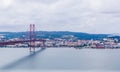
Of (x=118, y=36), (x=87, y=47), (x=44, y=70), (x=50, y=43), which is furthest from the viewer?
(x=118, y=36)

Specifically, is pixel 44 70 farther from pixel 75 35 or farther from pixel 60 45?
pixel 75 35

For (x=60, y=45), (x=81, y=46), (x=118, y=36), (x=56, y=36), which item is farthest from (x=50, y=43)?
(x=118, y=36)

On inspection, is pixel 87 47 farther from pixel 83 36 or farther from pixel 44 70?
pixel 44 70

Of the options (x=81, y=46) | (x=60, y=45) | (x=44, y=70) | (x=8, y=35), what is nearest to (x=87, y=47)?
(x=81, y=46)

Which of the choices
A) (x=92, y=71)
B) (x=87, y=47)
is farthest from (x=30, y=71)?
(x=87, y=47)

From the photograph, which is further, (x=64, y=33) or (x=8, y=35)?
(x=64, y=33)

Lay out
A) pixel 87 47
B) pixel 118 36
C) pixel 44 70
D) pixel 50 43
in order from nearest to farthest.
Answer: pixel 44 70 < pixel 87 47 < pixel 50 43 < pixel 118 36

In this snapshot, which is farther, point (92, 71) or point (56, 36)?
point (56, 36)

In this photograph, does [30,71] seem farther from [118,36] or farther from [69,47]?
[118,36]

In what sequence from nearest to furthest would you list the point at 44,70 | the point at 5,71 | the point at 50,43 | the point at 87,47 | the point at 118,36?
the point at 5,71 < the point at 44,70 < the point at 87,47 < the point at 50,43 < the point at 118,36
